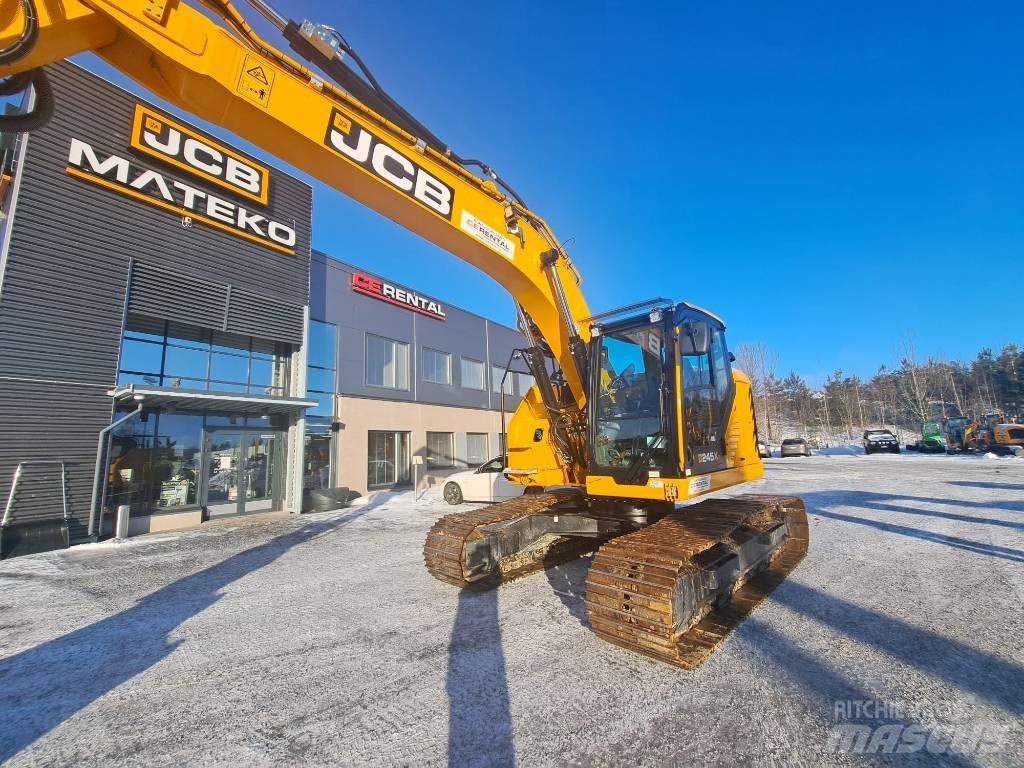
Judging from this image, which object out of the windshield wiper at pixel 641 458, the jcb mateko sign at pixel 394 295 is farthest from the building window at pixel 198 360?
the windshield wiper at pixel 641 458

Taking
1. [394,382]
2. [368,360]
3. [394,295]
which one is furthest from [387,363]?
[394,295]

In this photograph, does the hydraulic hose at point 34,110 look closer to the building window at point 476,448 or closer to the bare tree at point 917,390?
the building window at point 476,448

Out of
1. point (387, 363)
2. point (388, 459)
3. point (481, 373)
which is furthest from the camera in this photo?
point (481, 373)

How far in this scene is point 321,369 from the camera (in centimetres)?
1587

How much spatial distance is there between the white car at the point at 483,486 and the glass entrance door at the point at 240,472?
541 cm

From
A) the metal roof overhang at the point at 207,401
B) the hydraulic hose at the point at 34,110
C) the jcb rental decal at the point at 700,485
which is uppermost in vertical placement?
the hydraulic hose at the point at 34,110

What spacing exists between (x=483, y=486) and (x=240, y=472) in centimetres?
687

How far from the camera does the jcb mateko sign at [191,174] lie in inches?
429

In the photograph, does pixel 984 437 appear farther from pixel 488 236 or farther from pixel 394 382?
pixel 488 236

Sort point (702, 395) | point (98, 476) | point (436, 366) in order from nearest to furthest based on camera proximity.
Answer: point (702, 395) < point (98, 476) < point (436, 366)

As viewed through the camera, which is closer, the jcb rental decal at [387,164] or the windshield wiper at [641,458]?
the jcb rental decal at [387,164]

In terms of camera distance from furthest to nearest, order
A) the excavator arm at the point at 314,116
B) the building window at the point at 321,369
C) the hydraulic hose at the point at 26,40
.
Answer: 1. the building window at the point at 321,369
2. the excavator arm at the point at 314,116
3. the hydraulic hose at the point at 26,40

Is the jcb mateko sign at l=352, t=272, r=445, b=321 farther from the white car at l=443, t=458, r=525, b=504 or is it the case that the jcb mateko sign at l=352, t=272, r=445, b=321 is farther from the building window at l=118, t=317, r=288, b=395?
the white car at l=443, t=458, r=525, b=504

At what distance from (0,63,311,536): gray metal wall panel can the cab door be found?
482 inches
